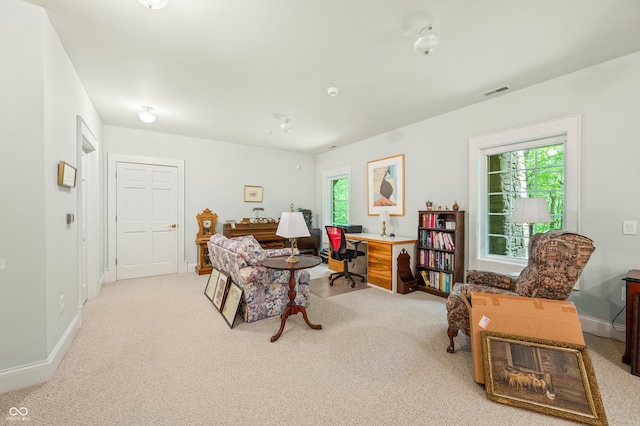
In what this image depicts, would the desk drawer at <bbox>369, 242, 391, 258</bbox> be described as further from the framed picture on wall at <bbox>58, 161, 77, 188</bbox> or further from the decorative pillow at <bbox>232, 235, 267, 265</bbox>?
the framed picture on wall at <bbox>58, 161, 77, 188</bbox>

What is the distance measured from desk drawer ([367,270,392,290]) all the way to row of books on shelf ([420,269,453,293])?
543mm

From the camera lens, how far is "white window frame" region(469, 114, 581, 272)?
275 cm

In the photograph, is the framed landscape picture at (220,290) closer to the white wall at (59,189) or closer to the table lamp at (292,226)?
the table lamp at (292,226)

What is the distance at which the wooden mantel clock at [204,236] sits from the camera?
4961 millimetres

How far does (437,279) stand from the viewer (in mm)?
3871

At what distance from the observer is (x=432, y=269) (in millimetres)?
3914

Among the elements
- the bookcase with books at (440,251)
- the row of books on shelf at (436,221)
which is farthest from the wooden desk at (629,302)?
the row of books on shelf at (436,221)

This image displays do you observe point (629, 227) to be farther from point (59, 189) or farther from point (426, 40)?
point (59, 189)

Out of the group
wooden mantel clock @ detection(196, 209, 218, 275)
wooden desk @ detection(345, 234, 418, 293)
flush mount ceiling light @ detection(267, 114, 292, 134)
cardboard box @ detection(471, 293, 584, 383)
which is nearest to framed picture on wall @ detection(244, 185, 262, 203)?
wooden mantel clock @ detection(196, 209, 218, 275)

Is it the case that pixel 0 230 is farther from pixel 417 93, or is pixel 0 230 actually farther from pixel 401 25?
→ pixel 417 93

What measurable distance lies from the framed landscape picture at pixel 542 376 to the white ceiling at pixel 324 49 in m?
2.31

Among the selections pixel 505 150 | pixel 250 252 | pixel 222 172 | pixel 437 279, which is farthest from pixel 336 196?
pixel 250 252

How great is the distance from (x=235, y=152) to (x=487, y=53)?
4.62m

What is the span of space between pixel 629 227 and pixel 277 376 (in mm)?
3334
